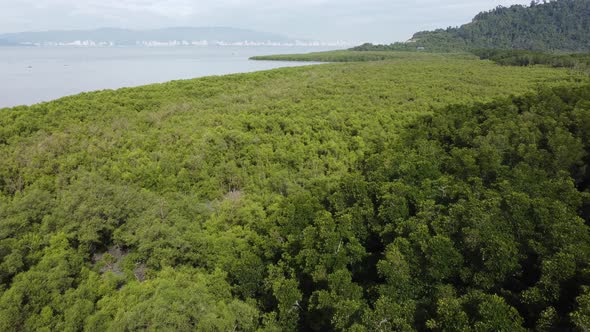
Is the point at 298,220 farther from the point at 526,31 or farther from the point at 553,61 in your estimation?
the point at 526,31

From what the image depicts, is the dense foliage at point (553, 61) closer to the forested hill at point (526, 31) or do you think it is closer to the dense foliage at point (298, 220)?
the dense foliage at point (298, 220)

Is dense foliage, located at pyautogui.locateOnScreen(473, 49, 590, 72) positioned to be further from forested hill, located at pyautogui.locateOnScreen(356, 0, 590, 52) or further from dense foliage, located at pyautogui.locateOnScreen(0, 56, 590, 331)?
forested hill, located at pyautogui.locateOnScreen(356, 0, 590, 52)

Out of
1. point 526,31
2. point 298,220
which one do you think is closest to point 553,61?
point 298,220

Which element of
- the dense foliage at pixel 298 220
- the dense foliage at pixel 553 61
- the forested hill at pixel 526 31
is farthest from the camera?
the forested hill at pixel 526 31

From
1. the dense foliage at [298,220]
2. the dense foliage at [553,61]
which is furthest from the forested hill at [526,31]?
the dense foliage at [298,220]

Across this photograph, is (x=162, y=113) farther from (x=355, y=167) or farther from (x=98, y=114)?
(x=355, y=167)
